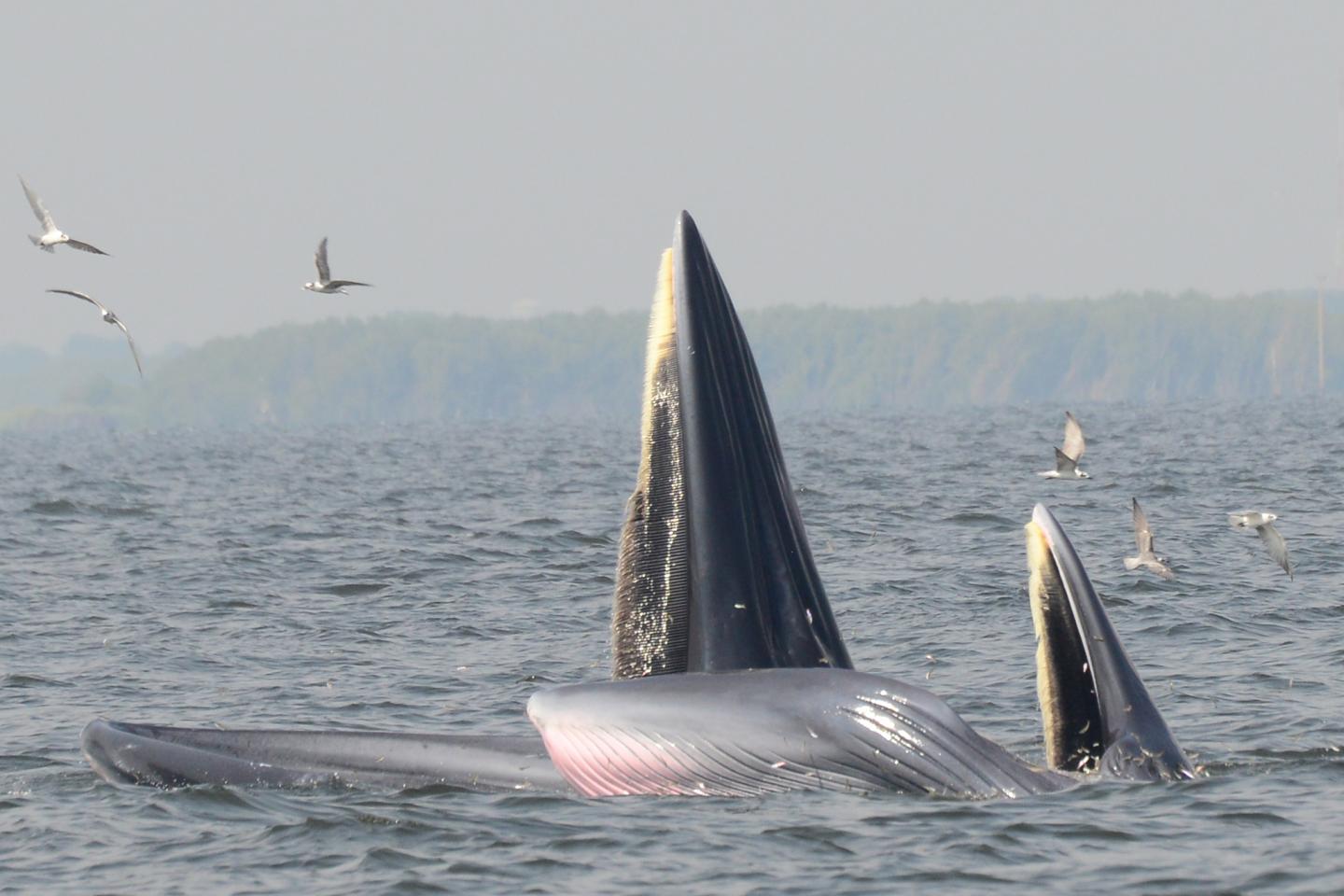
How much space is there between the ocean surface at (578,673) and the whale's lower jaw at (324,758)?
12 cm

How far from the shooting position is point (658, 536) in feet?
35.2

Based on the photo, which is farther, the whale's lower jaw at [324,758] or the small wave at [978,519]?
the small wave at [978,519]

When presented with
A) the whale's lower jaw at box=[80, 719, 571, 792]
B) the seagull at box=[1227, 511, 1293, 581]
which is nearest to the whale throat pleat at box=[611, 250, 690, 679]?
the whale's lower jaw at box=[80, 719, 571, 792]

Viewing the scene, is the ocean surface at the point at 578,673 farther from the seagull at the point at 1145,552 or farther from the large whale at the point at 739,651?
the seagull at the point at 1145,552

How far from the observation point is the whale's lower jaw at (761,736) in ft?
35.1

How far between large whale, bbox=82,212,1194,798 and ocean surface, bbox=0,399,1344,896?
356 mm

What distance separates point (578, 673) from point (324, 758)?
24.2 feet

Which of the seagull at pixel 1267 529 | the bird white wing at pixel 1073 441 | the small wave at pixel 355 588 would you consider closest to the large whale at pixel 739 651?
the seagull at pixel 1267 529

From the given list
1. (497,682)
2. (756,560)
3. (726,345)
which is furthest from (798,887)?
(497,682)

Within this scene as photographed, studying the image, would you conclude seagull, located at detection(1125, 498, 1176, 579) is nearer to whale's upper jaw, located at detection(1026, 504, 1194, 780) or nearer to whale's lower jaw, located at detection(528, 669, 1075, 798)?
whale's upper jaw, located at detection(1026, 504, 1194, 780)

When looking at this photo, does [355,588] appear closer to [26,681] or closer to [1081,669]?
[26,681]

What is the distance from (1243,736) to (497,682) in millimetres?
7384

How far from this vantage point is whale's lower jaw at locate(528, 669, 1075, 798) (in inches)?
421

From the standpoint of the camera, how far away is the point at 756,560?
10617 millimetres
